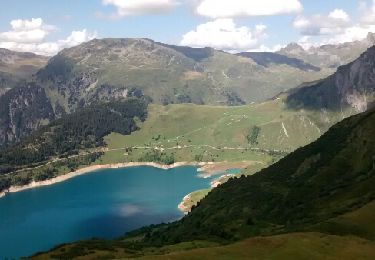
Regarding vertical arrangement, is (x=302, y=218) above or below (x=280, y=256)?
below

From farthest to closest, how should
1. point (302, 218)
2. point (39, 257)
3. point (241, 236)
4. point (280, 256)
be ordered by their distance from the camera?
point (302, 218) → point (241, 236) → point (39, 257) → point (280, 256)

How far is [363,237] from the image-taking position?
124m

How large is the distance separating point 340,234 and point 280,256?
107ft

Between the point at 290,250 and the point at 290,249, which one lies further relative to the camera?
the point at 290,249

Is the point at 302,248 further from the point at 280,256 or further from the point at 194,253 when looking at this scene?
the point at 194,253

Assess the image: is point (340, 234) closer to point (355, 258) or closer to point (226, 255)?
point (355, 258)

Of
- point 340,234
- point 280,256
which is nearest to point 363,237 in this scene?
point 340,234

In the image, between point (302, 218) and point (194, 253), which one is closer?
point (194, 253)

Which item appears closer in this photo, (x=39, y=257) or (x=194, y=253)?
(x=194, y=253)

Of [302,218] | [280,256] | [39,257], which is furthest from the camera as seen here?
[302,218]

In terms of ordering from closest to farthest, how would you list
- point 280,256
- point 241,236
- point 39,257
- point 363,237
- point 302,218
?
point 280,256 → point 363,237 → point 39,257 → point 241,236 → point 302,218

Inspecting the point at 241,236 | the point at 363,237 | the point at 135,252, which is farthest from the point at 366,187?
the point at 135,252

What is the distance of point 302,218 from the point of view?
628 ft

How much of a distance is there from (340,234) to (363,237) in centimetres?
539
